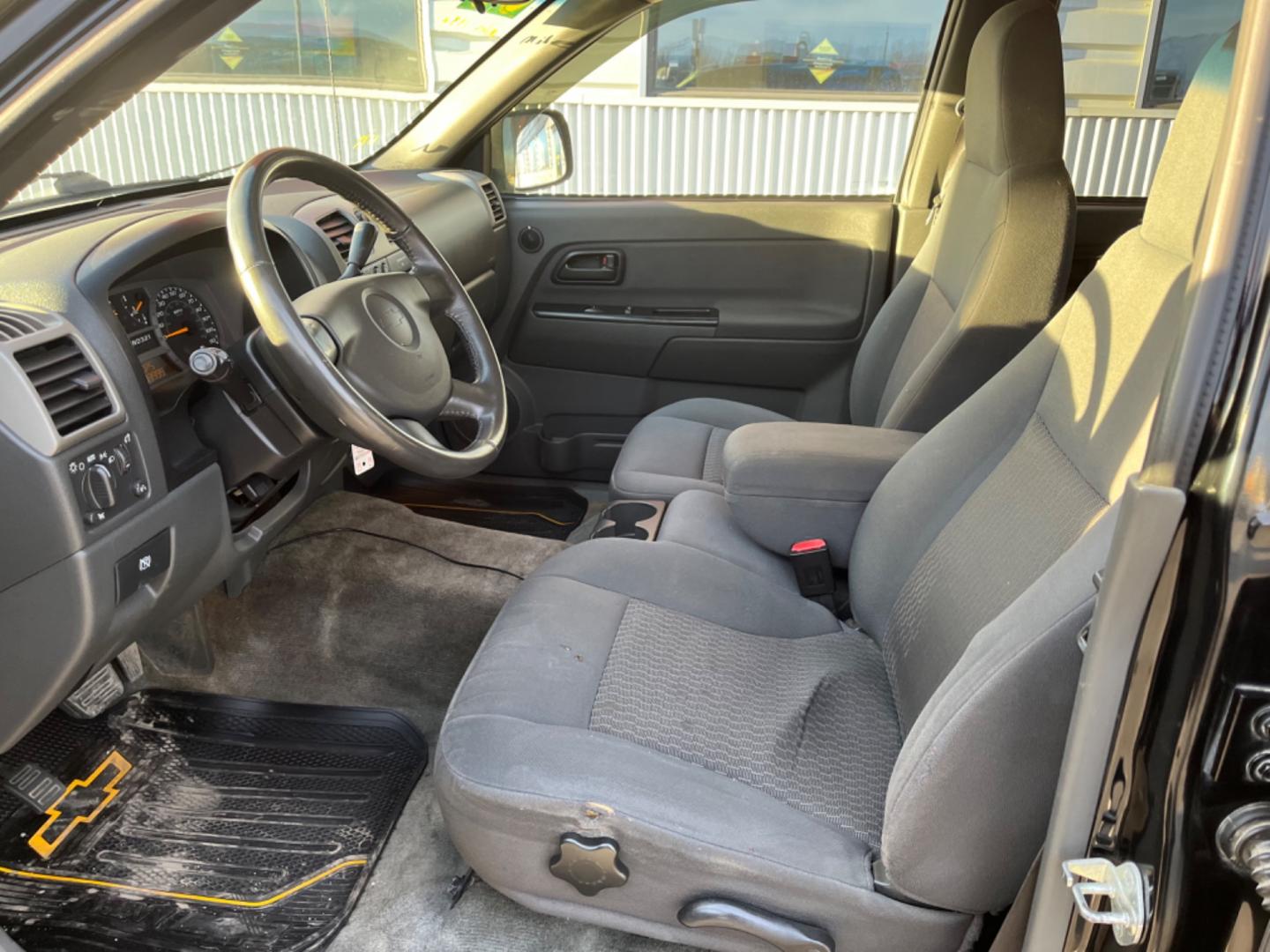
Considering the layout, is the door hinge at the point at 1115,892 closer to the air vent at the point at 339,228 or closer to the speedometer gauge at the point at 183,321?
the speedometer gauge at the point at 183,321

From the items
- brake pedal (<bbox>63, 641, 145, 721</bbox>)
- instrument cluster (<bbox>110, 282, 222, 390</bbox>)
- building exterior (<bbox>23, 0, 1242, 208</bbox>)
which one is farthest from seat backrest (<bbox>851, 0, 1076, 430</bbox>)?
brake pedal (<bbox>63, 641, 145, 721</bbox>)

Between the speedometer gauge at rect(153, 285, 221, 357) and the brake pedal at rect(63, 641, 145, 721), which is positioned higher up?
the speedometer gauge at rect(153, 285, 221, 357)

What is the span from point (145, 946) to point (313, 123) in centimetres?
180

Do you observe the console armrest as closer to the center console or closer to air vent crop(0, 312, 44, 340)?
the center console

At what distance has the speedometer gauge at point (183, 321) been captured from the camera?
1510mm

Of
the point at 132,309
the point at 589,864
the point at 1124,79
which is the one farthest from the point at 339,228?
the point at 1124,79

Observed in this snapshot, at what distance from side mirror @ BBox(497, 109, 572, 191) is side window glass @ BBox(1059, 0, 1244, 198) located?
1.33 metres

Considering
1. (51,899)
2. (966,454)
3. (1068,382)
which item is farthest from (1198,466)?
(51,899)

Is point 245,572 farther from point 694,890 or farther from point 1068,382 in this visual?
point 1068,382

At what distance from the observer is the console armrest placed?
1777 millimetres

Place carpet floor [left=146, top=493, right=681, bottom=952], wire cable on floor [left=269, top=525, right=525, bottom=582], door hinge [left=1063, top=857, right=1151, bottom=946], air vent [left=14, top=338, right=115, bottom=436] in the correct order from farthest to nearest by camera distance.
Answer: wire cable on floor [left=269, top=525, right=525, bottom=582] → carpet floor [left=146, top=493, right=681, bottom=952] → air vent [left=14, top=338, right=115, bottom=436] → door hinge [left=1063, top=857, right=1151, bottom=946]

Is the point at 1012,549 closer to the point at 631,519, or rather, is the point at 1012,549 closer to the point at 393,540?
the point at 631,519

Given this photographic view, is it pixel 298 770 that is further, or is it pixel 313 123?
pixel 313 123

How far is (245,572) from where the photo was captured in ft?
6.20
